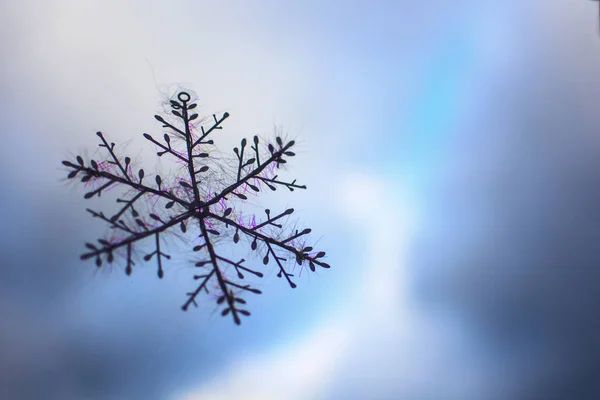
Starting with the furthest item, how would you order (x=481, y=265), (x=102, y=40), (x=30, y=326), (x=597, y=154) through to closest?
1. (x=481, y=265)
2. (x=597, y=154)
3. (x=30, y=326)
4. (x=102, y=40)

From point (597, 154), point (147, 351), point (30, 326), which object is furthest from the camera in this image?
point (597, 154)

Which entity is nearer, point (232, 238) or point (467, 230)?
point (232, 238)

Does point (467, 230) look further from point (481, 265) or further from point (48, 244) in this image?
point (48, 244)

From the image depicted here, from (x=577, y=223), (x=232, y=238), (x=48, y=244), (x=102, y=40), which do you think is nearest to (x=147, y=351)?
(x=48, y=244)

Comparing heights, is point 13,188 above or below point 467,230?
below

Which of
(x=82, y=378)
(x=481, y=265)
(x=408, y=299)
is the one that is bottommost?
(x=82, y=378)

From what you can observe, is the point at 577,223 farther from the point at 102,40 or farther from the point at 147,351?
the point at 102,40
